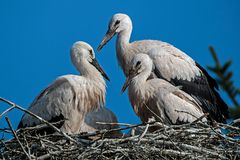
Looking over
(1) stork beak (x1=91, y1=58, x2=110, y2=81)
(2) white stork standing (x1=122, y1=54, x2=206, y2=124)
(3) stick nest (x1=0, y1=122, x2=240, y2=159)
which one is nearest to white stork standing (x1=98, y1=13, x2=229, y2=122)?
(2) white stork standing (x1=122, y1=54, x2=206, y2=124)

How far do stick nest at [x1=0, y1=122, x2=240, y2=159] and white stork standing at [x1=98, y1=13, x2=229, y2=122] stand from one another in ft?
6.91

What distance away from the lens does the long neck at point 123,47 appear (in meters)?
9.26

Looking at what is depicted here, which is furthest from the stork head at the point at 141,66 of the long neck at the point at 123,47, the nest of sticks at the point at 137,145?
the nest of sticks at the point at 137,145

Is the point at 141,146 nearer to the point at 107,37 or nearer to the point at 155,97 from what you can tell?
the point at 155,97

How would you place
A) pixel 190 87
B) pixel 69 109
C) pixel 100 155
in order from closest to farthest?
pixel 100 155, pixel 69 109, pixel 190 87

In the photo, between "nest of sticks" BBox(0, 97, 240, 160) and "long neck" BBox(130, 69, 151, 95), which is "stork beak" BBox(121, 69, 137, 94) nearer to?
"long neck" BBox(130, 69, 151, 95)

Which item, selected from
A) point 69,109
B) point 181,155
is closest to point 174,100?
point 69,109

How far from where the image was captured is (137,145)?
6062mm

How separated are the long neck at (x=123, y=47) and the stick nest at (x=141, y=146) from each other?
2715 mm

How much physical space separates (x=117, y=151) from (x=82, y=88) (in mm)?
2135

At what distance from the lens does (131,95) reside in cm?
836

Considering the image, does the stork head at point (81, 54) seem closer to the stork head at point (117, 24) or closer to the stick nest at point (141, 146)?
the stork head at point (117, 24)

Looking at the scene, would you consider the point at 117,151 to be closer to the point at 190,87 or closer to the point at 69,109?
the point at 69,109

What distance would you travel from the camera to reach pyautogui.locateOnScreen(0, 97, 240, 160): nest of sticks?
238 inches
